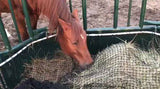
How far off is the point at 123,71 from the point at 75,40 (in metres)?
0.50

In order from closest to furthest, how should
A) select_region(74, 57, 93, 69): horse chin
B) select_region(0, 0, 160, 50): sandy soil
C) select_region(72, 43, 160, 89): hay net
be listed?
1. select_region(72, 43, 160, 89): hay net
2. select_region(74, 57, 93, 69): horse chin
3. select_region(0, 0, 160, 50): sandy soil

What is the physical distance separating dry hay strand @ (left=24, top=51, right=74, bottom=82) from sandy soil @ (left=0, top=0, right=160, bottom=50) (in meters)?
0.90

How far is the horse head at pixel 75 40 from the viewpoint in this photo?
222cm

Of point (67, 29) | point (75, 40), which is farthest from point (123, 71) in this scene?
point (67, 29)

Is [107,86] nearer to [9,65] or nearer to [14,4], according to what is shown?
[9,65]

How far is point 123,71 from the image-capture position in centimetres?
214

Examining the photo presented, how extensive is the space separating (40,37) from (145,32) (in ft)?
3.43

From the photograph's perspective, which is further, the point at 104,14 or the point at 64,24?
the point at 104,14

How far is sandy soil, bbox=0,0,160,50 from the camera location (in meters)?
3.64

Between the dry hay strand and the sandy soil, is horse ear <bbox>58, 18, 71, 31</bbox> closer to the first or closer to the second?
the dry hay strand

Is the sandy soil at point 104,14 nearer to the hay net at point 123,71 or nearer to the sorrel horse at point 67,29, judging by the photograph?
the sorrel horse at point 67,29

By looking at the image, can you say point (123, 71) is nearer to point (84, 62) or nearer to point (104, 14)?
point (84, 62)

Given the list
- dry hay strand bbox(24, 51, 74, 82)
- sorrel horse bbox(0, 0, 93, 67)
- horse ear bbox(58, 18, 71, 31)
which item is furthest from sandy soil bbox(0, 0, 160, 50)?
horse ear bbox(58, 18, 71, 31)

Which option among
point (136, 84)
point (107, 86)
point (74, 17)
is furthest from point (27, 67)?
point (136, 84)
